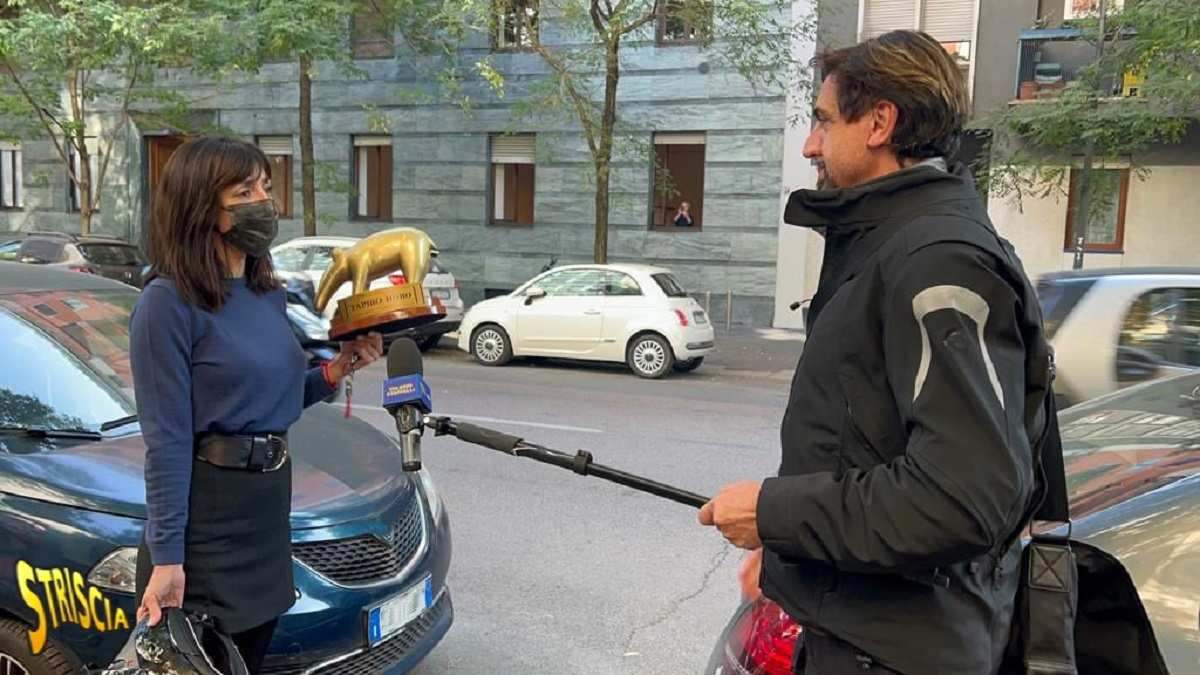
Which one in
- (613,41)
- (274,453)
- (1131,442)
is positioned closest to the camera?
(274,453)

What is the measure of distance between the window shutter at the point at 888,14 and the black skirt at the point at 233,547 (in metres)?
16.4

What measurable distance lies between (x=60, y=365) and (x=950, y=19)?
1649 cm

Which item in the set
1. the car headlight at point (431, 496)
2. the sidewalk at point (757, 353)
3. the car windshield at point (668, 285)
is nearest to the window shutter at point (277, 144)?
the sidewalk at point (757, 353)

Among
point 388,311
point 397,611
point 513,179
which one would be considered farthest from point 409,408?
point 513,179

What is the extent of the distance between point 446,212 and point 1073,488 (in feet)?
59.9

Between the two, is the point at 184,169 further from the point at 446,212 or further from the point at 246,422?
the point at 446,212

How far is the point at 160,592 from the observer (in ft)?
7.32

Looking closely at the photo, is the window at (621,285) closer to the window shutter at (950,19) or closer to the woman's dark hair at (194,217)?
the window shutter at (950,19)

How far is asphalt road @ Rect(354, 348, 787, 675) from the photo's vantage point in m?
4.18

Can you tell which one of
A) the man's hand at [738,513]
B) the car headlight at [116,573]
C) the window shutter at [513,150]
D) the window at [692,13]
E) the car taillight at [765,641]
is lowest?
the car headlight at [116,573]

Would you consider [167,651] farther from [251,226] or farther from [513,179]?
[513,179]

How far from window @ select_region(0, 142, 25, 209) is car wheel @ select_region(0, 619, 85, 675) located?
2617 centimetres

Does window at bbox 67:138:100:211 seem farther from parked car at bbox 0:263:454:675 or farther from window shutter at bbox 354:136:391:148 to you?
parked car at bbox 0:263:454:675

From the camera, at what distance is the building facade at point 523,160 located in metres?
17.2
